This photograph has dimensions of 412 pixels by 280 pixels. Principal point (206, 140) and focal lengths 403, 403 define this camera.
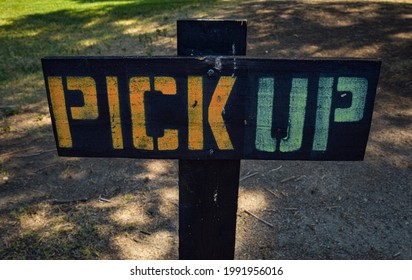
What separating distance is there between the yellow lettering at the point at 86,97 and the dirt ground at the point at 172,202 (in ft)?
6.41

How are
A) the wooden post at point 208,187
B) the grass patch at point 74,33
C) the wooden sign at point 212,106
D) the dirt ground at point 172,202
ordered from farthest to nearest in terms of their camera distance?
the grass patch at point 74,33 < the dirt ground at point 172,202 < the wooden post at point 208,187 < the wooden sign at point 212,106

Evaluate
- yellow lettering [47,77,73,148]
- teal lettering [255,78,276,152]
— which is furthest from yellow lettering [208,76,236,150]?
yellow lettering [47,77,73,148]

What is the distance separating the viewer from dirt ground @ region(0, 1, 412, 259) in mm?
3238

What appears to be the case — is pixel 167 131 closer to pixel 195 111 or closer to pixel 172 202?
pixel 195 111

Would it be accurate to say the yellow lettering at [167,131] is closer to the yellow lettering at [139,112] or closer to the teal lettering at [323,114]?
the yellow lettering at [139,112]

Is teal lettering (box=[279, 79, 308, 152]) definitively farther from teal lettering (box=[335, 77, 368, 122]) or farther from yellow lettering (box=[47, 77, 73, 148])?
→ yellow lettering (box=[47, 77, 73, 148])

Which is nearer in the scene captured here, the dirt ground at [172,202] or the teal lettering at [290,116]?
the teal lettering at [290,116]

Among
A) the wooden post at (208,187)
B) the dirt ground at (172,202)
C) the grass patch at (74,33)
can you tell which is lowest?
the dirt ground at (172,202)

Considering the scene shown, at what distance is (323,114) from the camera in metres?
1.45

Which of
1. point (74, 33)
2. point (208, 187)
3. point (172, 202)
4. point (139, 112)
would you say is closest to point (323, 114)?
point (208, 187)

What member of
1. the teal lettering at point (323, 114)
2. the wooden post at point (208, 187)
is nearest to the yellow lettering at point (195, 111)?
the wooden post at point (208, 187)

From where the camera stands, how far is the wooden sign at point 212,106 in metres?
1.40

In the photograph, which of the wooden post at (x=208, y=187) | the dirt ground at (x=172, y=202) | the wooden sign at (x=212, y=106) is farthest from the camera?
the dirt ground at (x=172, y=202)

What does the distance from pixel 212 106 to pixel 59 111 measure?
555mm
